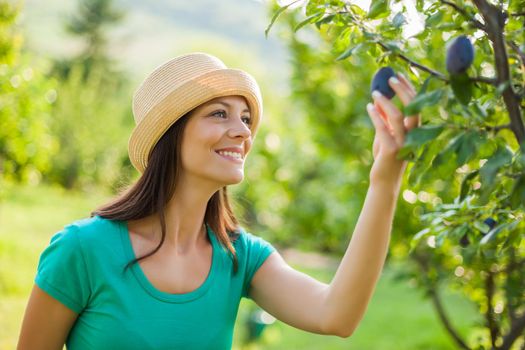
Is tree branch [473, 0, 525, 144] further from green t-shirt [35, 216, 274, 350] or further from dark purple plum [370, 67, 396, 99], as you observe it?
green t-shirt [35, 216, 274, 350]

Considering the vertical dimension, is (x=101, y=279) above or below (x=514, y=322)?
above

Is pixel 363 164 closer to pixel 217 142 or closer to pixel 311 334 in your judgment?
pixel 217 142

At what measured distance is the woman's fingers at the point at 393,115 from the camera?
1247 millimetres

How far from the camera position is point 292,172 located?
704 centimetres

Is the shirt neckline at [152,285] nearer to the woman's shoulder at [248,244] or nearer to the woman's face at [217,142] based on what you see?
the woman's shoulder at [248,244]

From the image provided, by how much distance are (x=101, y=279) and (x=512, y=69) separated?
1.20m

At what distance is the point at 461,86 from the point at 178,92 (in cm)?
104

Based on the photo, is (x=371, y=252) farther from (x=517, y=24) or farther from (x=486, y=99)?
(x=517, y=24)

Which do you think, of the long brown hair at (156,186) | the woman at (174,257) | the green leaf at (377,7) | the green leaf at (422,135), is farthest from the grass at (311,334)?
the green leaf at (422,135)

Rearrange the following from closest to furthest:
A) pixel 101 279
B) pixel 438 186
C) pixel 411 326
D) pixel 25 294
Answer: pixel 101 279, pixel 438 186, pixel 25 294, pixel 411 326

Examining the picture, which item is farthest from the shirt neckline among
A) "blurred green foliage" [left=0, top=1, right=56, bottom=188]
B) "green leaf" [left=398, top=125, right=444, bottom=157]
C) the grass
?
"blurred green foliage" [left=0, top=1, right=56, bottom=188]

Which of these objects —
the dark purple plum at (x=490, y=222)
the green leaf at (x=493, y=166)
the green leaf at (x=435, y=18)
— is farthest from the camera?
the dark purple plum at (x=490, y=222)

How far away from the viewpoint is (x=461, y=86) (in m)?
1.13

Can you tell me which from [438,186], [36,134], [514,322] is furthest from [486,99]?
[36,134]
